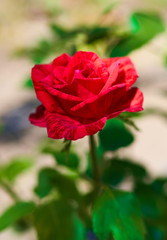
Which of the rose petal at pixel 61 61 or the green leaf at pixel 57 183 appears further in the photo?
the green leaf at pixel 57 183

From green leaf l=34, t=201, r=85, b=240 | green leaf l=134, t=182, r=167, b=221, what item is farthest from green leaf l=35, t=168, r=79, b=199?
green leaf l=134, t=182, r=167, b=221

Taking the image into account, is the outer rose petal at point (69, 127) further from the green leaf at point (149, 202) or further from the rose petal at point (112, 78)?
the green leaf at point (149, 202)

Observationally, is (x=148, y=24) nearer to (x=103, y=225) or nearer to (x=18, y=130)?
(x=103, y=225)

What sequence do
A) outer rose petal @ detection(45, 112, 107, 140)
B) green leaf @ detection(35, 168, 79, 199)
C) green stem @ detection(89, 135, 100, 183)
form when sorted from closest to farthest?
outer rose petal @ detection(45, 112, 107, 140) → green stem @ detection(89, 135, 100, 183) → green leaf @ detection(35, 168, 79, 199)

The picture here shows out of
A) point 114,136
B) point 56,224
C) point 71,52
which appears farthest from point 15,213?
point 71,52

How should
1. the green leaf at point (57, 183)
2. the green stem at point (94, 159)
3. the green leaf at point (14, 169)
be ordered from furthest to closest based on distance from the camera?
the green leaf at point (14, 169) → the green leaf at point (57, 183) → the green stem at point (94, 159)

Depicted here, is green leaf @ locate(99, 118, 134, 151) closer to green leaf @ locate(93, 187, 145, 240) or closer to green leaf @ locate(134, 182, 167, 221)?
green leaf @ locate(93, 187, 145, 240)

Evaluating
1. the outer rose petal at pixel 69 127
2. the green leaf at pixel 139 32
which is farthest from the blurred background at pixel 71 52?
the outer rose petal at pixel 69 127
